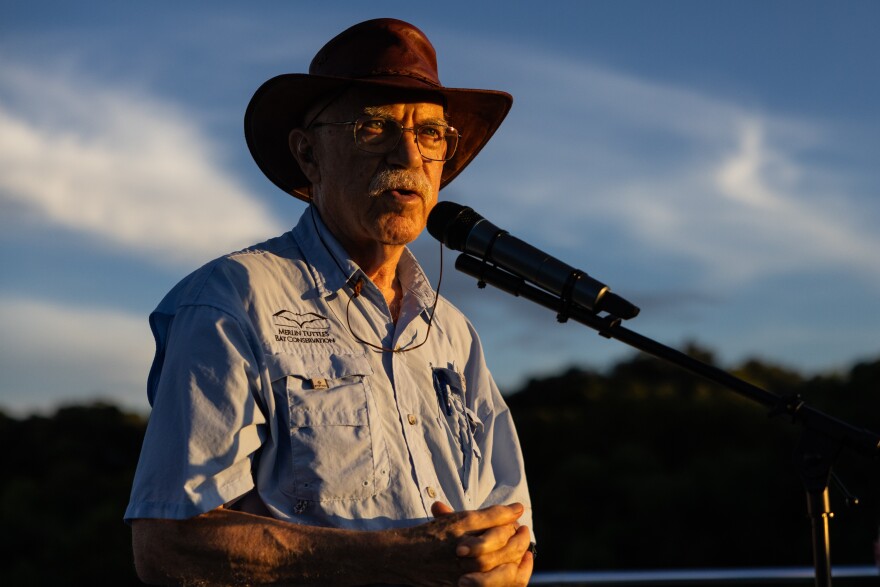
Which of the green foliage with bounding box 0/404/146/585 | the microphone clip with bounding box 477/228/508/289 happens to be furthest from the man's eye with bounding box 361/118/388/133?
the green foliage with bounding box 0/404/146/585

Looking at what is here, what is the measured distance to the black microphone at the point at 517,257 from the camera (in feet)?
7.80

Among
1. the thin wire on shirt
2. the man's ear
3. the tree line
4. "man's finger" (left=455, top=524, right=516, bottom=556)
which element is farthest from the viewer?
the tree line

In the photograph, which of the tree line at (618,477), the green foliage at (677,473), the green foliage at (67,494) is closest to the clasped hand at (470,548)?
the green foliage at (677,473)

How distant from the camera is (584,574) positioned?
16.3ft

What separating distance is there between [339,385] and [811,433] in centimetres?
112

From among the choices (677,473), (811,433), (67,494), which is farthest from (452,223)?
(67,494)

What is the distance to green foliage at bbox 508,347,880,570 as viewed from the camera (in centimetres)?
1434

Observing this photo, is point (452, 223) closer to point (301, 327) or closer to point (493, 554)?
point (301, 327)

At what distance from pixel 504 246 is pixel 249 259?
0.68 meters

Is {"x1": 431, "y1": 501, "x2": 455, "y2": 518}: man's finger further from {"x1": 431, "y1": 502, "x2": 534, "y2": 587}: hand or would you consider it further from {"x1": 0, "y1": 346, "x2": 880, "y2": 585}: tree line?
{"x1": 0, "y1": 346, "x2": 880, "y2": 585}: tree line

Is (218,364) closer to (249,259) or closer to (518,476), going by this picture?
(249,259)

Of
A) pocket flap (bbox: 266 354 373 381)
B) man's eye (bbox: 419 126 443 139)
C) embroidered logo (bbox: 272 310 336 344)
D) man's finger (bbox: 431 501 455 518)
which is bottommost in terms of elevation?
man's finger (bbox: 431 501 455 518)

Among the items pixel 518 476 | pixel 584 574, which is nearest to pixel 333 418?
pixel 518 476

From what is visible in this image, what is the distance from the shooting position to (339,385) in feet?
8.45
